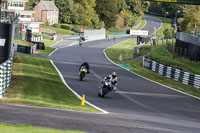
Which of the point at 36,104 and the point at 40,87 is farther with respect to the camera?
the point at 40,87

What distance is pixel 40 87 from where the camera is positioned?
25.4 m

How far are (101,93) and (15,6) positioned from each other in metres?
85.0

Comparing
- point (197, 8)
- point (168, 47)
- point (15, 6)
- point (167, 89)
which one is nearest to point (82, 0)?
point (15, 6)

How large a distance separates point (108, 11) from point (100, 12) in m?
2.93

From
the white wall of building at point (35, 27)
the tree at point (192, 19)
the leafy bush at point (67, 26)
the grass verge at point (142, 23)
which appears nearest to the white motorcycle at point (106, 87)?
the tree at point (192, 19)

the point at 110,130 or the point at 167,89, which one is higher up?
the point at 110,130

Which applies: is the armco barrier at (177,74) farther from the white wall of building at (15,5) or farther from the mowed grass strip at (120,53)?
the white wall of building at (15,5)

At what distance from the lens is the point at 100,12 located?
6107 inches

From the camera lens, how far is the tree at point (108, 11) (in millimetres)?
152875

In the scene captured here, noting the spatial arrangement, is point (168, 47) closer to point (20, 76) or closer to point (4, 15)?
point (20, 76)

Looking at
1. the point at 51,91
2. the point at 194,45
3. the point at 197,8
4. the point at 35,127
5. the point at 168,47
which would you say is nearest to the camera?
the point at 35,127

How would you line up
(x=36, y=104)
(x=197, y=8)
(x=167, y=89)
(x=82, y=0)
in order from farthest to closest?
(x=82, y=0) < (x=197, y=8) < (x=167, y=89) < (x=36, y=104)

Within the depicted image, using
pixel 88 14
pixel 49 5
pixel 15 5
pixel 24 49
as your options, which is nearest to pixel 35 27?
pixel 15 5

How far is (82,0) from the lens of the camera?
476 ft
